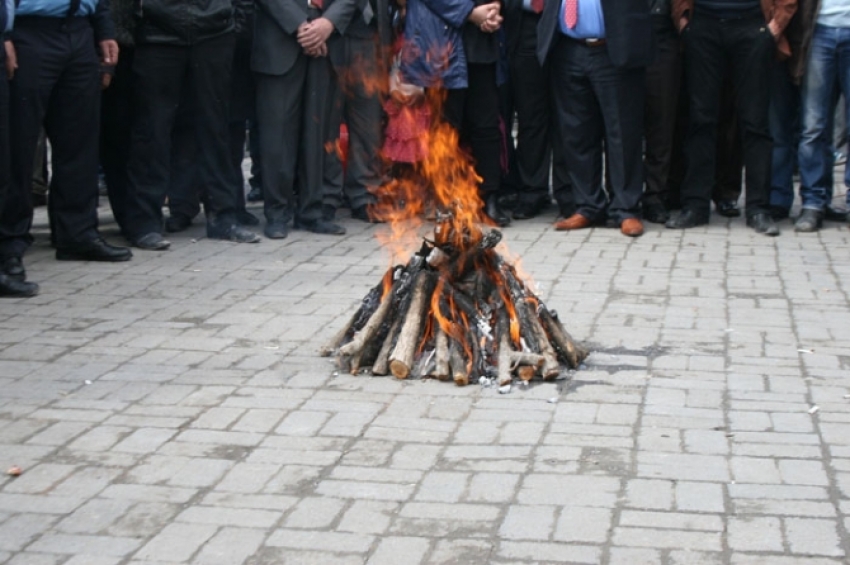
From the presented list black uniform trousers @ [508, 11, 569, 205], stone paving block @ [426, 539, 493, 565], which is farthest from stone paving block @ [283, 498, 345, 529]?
black uniform trousers @ [508, 11, 569, 205]

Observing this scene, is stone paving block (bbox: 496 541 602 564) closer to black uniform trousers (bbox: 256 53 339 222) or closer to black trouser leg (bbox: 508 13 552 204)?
black uniform trousers (bbox: 256 53 339 222)

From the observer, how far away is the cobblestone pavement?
4289 mm

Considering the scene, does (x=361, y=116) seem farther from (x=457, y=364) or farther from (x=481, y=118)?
(x=457, y=364)

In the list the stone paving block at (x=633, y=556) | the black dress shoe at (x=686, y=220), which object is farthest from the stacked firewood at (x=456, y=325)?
the black dress shoe at (x=686, y=220)

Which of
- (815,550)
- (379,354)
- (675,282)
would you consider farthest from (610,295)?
(815,550)

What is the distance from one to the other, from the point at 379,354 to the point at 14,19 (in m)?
3.55

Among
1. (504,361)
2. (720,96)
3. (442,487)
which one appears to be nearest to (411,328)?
(504,361)

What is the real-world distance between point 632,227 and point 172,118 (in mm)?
3339

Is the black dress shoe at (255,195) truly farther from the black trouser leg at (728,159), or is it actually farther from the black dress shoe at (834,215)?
the black dress shoe at (834,215)

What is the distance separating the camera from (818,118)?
33.0 ft

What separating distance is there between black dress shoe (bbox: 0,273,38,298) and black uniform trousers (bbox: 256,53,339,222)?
95.0 inches

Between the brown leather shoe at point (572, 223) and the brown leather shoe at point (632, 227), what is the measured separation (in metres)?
0.34

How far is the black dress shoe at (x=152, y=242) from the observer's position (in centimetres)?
942

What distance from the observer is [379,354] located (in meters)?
6.25
